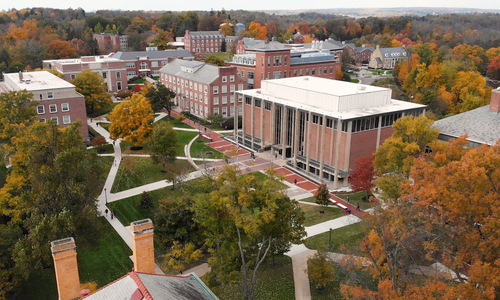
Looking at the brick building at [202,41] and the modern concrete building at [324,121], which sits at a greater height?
the brick building at [202,41]

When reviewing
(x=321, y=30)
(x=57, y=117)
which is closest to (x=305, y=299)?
(x=57, y=117)

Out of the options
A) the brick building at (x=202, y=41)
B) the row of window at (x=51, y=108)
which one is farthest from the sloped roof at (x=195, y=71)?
the brick building at (x=202, y=41)

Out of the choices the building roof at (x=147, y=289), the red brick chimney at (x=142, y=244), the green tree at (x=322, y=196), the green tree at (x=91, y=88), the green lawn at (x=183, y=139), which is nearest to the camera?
the building roof at (x=147, y=289)

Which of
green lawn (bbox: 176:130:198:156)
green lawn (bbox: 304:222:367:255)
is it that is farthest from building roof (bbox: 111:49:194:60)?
green lawn (bbox: 304:222:367:255)

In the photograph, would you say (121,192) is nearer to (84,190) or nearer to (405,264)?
(84,190)

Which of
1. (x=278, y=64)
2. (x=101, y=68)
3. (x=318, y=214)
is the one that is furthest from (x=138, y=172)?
(x=101, y=68)

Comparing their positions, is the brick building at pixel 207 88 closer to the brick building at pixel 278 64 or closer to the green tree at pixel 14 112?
the brick building at pixel 278 64
